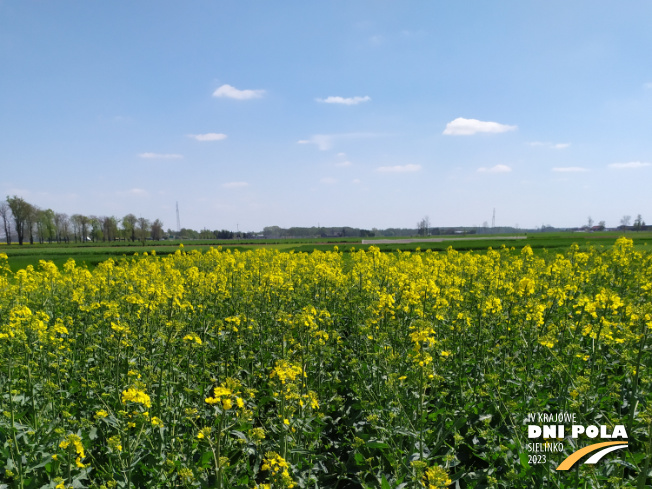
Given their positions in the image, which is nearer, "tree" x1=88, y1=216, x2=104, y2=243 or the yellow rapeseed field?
the yellow rapeseed field

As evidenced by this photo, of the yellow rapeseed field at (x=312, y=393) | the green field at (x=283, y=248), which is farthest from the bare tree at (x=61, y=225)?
the yellow rapeseed field at (x=312, y=393)

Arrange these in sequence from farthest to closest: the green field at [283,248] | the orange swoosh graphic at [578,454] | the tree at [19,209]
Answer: the tree at [19,209] → the green field at [283,248] → the orange swoosh graphic at [578,454]

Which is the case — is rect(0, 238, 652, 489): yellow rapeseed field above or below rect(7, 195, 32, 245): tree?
below

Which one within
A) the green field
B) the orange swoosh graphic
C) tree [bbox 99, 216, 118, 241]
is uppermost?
tree [bbox 99, 216, 118, 241]

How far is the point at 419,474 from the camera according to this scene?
264 centimetres

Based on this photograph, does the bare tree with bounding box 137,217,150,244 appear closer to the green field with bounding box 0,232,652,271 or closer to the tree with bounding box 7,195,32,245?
the tree with bounding box 7,195,32,245

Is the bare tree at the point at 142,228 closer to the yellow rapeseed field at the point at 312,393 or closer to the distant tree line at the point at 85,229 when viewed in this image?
the distant tree line at the point at 85,229

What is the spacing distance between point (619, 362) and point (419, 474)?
13.2ft

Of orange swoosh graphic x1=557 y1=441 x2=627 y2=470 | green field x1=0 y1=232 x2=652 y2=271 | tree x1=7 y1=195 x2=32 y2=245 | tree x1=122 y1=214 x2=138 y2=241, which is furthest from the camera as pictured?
tree x1=122 y1=214 x2=138 y2=241

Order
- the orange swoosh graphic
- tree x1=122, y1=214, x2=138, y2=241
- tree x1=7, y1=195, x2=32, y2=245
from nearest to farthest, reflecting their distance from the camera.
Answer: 1. the orange swoosh graphic
2. tree x1=7, y1=195, x2=32, y2=245
3. tree x1=122, y1=214, x2=138, y2=241

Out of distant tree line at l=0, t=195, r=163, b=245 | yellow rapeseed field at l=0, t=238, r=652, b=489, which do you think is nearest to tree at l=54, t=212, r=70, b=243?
distant tree line at l=0, t=195, r=163, b=245

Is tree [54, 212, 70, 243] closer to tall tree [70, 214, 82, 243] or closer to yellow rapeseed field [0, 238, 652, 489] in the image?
tall tree [70, 214, 82, 243]

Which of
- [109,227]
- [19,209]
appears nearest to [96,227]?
[109,227]

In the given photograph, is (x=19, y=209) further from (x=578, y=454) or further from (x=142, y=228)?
(x=578, y=454)
